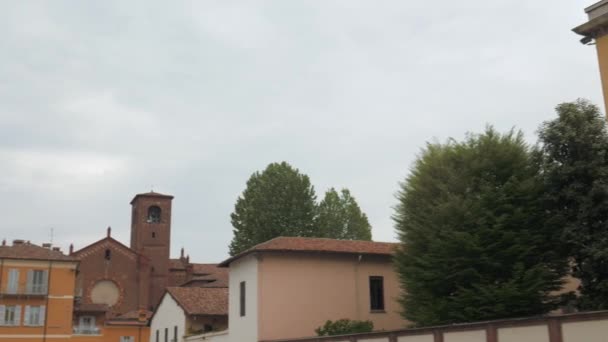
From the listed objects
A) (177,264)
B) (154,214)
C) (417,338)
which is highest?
(154,214)

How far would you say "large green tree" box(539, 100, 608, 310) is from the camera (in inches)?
758

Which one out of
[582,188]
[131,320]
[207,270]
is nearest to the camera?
[582,188]

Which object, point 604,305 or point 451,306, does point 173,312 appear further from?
point 604,305

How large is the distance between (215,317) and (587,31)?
2503cm

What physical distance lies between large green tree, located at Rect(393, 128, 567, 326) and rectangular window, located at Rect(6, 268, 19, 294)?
136 feet

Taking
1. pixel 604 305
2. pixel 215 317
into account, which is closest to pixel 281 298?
pixel 215 317

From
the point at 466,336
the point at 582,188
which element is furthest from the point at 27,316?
the point at 582,188

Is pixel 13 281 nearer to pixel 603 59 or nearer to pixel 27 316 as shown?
pixel 27 316

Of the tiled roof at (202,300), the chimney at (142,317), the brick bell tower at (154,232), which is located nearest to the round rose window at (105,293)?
the brick bell tower at (154,232)

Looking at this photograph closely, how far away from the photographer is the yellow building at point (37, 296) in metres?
54.8

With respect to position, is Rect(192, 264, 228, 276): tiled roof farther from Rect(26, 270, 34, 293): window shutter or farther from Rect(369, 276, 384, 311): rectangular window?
Rect(369, 276, 384, 311): rectangular window

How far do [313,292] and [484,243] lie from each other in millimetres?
9779

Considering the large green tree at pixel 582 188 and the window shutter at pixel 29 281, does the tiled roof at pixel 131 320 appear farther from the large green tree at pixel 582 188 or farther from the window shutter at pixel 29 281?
→ the large green tree at pixel 582 188

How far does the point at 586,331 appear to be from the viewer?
547 inches
